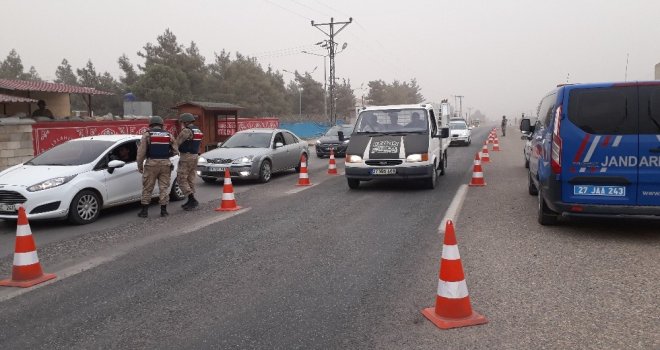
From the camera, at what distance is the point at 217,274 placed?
564 cm

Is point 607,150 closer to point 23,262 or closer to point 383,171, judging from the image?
point 383,171

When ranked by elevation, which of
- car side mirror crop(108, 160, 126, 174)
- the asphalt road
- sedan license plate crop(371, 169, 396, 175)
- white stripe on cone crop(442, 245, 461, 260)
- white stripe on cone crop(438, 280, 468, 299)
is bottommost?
the asphalt road

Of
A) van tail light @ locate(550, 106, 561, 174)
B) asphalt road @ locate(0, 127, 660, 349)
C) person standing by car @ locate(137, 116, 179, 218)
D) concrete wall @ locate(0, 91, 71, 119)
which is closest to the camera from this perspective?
asphalt road @ locate(0, 127, 660, 349)

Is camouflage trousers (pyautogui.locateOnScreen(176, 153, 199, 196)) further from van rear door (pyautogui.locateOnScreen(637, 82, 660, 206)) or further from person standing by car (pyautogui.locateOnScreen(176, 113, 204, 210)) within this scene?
van rear door (pyautogui.locateOnScreen(637, 82, 660, 206))

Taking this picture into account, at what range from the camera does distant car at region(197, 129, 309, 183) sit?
13562mm

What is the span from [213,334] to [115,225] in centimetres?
517

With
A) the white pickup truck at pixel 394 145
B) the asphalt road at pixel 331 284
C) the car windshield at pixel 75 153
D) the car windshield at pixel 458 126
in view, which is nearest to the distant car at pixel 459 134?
the car windshield at pixel 458 126

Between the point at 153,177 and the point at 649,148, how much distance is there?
7.46 m

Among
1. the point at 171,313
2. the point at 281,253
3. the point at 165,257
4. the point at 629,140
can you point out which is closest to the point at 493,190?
the point at 629,140

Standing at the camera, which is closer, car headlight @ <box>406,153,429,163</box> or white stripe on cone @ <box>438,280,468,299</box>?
white stripe on cone @ <box>438,280,468,299</box>

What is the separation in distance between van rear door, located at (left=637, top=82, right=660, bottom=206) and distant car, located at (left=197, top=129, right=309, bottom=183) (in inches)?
351

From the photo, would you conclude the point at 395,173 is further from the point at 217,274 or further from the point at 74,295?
the point at 74,295

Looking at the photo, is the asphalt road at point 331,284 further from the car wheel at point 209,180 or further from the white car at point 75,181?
the car wheel at point 209,180

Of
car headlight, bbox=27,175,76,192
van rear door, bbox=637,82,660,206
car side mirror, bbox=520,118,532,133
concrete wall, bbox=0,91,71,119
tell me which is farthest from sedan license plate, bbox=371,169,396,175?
concrete wall, bbox=0,91,71,119
